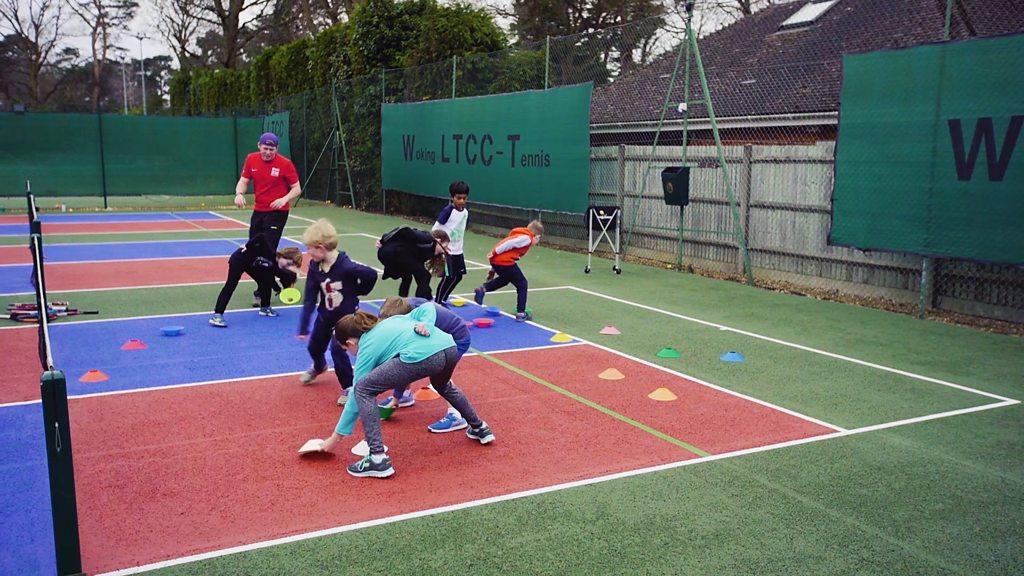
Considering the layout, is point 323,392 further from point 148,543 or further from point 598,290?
point 598,290

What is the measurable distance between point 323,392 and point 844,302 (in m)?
7.87

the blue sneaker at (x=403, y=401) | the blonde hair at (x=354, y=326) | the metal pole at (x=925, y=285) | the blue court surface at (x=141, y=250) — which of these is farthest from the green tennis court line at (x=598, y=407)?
the blue court surface at (x=141, y=250)

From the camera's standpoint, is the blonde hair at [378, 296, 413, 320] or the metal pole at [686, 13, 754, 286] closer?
the blonde hair at [378, 296, 413, 320]

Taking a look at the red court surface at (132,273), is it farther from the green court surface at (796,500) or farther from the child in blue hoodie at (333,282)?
the green court surface at (796,500)

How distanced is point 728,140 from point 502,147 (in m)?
5.13

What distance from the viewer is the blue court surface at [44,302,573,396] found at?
769 centimetres

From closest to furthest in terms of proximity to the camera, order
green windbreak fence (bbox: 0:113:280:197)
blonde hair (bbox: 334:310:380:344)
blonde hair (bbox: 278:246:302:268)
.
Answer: blonde hair (bbox: 334:310:380:344) < blonde hair (bbox: 278:246:302:268) < green windbreak fence (bbox: 0:113:280:197)

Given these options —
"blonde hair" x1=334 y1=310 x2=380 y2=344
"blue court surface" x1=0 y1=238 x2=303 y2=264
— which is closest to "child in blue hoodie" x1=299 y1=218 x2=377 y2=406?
"blonde hair" x1=334 y1=310 x2=380 y2=344

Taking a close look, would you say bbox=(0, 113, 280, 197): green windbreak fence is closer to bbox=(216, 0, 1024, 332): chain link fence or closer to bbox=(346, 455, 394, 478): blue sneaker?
bbox=(216, 0, 1024, 332): chain link fence

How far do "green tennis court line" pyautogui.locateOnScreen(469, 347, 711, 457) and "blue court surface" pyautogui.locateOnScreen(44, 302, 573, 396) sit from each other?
0.60 m

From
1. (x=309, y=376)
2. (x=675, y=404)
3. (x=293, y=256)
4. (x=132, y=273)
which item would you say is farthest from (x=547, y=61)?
(x=675, y=404)

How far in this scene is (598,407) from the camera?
22.6 feet

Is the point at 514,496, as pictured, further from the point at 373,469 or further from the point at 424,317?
the point at 424,317

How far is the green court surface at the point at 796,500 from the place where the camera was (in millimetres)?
4254
